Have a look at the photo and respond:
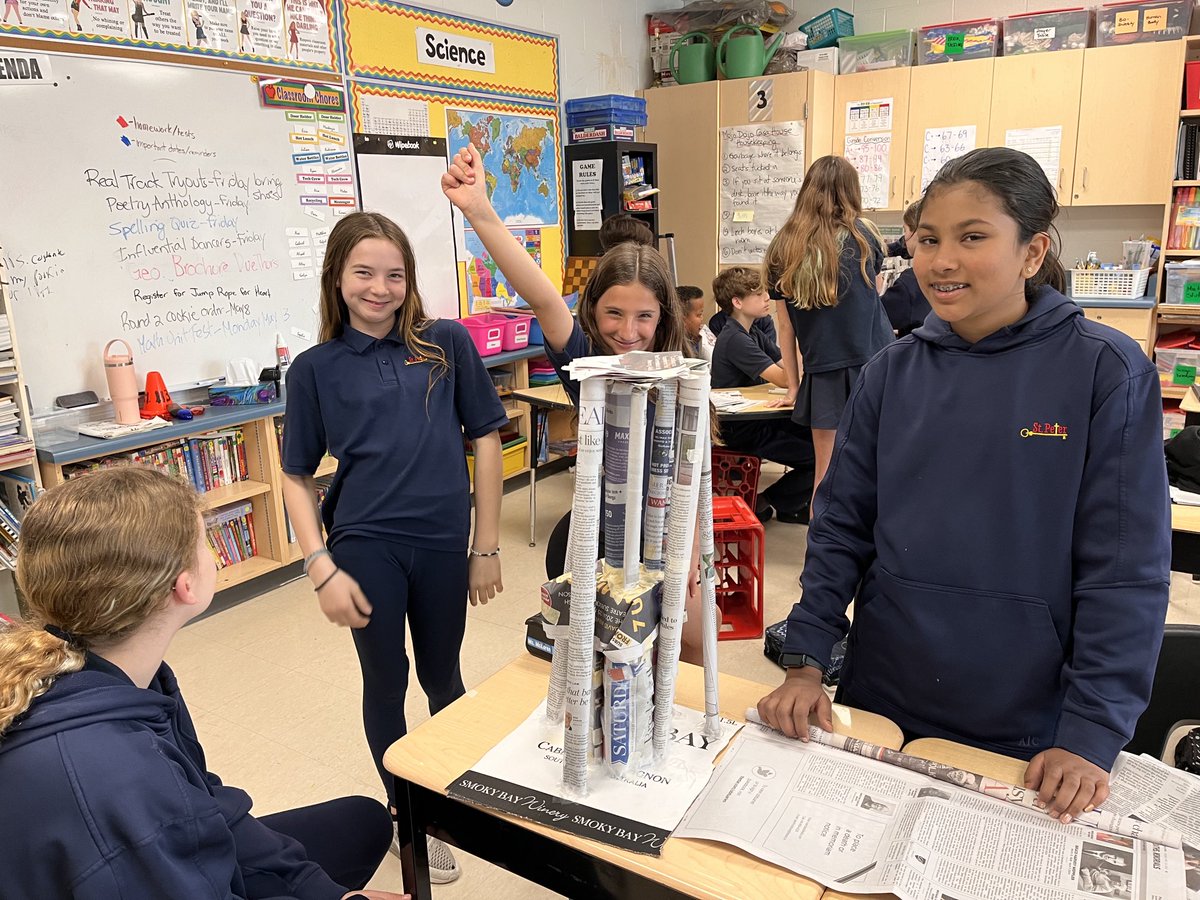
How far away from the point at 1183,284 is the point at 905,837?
4833 mm

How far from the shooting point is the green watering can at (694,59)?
580 centimetres

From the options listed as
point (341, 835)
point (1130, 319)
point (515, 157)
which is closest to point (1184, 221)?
point (1130, 319)

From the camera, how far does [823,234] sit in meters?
3.14

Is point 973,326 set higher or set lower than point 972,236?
lower

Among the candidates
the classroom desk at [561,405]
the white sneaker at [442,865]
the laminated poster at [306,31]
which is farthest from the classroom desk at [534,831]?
the laminated poster at [306,31]

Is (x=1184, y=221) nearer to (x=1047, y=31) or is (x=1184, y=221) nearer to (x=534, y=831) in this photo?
(x=1047, y=31)

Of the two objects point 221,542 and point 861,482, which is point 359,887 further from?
point 221,542

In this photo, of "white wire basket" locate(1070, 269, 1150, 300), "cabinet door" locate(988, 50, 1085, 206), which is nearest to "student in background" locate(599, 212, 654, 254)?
"cabinet door" locate(988, 50, 1085, 206)

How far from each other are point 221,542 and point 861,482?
2.86 metres

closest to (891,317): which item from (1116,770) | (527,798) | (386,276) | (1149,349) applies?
(1149,349)

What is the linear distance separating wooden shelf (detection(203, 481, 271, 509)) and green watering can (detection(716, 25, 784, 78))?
160 inches

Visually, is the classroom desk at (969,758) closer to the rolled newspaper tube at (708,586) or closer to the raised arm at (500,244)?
the rolled newspaper tube at (708,586)

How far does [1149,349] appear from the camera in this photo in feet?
15.9

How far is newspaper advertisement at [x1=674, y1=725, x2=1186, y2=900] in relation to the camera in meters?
0.92
